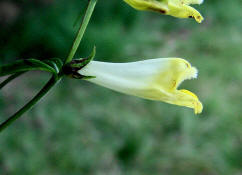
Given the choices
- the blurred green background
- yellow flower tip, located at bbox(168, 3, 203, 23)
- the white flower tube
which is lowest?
the blurred green background

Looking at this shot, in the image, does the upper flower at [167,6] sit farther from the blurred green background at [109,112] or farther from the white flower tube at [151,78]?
the blurred green background at [109,112]

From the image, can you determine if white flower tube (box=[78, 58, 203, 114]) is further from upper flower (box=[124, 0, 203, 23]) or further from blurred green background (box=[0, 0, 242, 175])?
blurred green background (box=[0, 0, 242, 175])

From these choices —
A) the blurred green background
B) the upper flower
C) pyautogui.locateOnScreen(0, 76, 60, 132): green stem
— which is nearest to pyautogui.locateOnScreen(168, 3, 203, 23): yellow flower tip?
the upper flower

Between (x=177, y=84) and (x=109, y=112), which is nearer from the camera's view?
(x=177, y=84)

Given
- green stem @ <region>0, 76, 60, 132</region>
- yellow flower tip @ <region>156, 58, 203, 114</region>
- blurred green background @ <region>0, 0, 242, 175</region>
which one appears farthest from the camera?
blurred green background @ <region>0, 0, 242, 175</region>

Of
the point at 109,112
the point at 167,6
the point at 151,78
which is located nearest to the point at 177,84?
the point at 151,78

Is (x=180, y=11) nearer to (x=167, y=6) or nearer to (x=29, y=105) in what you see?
(x=167, y=6)

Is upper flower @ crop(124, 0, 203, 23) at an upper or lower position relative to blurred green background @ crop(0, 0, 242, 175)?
upper

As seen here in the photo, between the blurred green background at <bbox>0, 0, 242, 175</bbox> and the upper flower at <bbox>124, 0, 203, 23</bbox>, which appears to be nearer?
the upper flower at <bbox>124, 0, 203, 23</bbox>

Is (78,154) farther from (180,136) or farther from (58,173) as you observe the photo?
(180,136)
